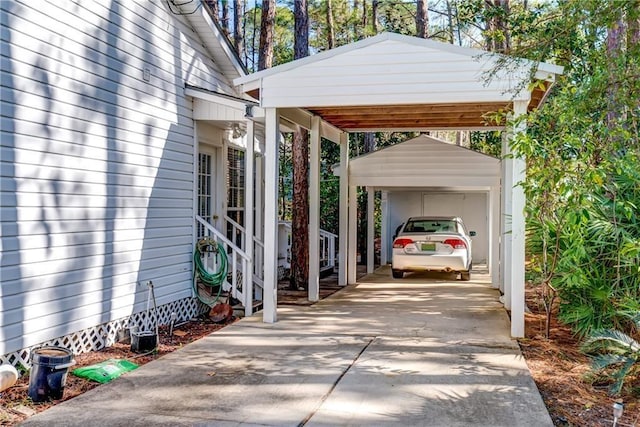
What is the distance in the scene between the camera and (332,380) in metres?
4.95

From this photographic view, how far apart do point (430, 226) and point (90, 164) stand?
7.97 metres

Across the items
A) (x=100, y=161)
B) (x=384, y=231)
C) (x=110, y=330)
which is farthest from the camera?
(x=384, y=231)

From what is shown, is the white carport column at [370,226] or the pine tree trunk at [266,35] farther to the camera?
the white carport column at [370,226]

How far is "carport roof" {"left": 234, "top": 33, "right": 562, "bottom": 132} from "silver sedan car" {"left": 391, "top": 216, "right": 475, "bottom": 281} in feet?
14.4

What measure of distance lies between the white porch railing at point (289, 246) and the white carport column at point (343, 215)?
6.14ft

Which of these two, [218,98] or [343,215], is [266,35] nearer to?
[218,98]

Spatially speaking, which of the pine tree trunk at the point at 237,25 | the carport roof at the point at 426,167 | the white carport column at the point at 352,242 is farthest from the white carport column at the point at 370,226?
the pine tree trunk at the point at 237,25

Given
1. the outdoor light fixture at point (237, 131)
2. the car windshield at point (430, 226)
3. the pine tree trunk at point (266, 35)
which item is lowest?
the car windshield at point (430, 226)

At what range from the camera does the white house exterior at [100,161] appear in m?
4.86

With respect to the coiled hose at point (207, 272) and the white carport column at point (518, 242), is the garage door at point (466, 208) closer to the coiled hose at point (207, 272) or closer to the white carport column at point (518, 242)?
the coiled hose at point (207, 272)

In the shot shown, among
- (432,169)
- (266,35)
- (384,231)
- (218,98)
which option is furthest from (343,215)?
(384,231)

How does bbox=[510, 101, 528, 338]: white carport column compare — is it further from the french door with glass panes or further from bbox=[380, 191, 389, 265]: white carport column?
bbox=[380, 191, 389, 265]: white carport column

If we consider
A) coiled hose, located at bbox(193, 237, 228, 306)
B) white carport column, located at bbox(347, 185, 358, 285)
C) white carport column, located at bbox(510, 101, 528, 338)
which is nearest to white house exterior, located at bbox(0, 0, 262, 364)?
coiled hose, located at bbox(193, 237, 228, 306)

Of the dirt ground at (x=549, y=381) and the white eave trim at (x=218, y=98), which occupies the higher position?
the white eave trim at (x=218, y=98)
